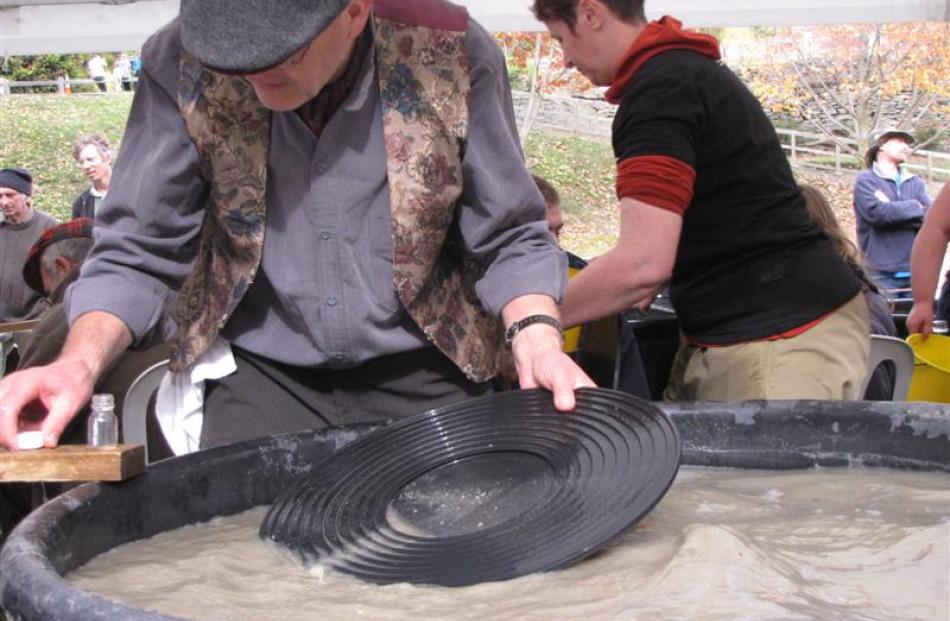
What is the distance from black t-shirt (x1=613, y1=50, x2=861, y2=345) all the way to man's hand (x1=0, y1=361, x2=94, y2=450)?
1.32m

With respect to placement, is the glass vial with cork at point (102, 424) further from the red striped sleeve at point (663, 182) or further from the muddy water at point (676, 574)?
the red striped sleeve at point (663, 182)

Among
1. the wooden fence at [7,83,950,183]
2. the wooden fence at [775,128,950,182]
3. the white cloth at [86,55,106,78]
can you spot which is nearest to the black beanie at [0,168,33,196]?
the wooden fence at [7,83,950,183]

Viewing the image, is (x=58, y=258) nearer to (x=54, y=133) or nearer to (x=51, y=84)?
(x=54, y=133)

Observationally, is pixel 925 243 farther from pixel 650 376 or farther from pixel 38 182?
pixel 38 182

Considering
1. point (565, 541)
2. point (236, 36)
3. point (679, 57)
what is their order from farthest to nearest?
point (679, 57) < point (236, 36) < point (565, 541)

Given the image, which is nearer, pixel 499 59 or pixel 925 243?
pixel 499 59

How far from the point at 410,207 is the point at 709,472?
0.65 meters

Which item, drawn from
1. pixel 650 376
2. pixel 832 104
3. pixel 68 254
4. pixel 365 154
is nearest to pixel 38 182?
pixel 832 104

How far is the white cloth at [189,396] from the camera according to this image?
6.76 ft

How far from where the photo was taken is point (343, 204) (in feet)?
6.39

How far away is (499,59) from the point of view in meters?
2.00

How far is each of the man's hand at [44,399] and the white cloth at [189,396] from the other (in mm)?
336

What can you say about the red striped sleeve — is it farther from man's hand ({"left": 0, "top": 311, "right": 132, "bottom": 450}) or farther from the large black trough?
man's hand ({"left": 0, "top": 311, "right": 132, "bottom": 450})

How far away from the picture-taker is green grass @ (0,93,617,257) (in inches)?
728
